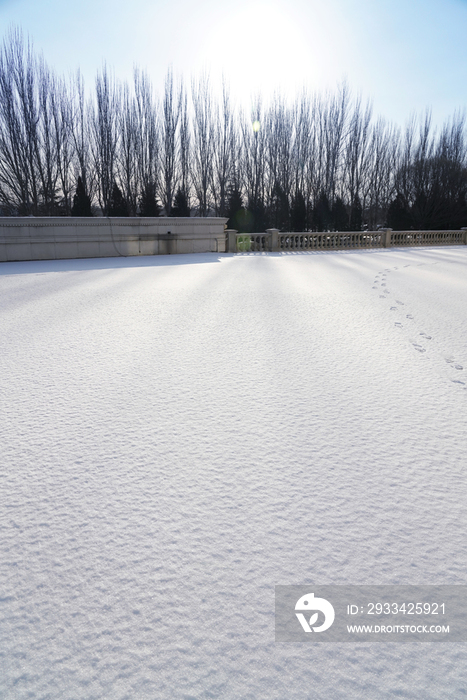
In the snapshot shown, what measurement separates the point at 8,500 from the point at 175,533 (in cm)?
73

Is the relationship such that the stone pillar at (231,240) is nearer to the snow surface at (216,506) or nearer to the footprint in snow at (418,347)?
the snow surface at (216,506)

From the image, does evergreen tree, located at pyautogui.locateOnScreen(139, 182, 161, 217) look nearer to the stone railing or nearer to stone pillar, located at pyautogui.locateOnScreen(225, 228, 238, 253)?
the stone railing

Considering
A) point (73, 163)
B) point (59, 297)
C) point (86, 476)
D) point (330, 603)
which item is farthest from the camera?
point (73, 163)

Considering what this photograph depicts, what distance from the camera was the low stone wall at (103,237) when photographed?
13484mm

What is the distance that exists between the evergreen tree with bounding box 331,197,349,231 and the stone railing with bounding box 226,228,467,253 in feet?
30.3

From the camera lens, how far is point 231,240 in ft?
56.1

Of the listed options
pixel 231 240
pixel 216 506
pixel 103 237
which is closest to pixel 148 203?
pixel 231 240

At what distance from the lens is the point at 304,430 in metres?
2.32

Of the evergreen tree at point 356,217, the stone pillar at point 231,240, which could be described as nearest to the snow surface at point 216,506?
the stone pillar at point 231,240

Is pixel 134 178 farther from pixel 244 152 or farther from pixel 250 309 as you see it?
pixel 250 309

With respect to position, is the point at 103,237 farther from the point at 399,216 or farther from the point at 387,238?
the point at 399,216

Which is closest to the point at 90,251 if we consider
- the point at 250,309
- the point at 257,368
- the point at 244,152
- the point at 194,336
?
the point at 250,309

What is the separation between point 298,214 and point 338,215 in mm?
3507

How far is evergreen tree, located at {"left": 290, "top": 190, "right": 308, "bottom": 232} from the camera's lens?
30672 millimetres
